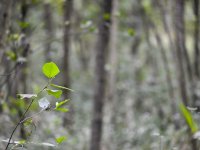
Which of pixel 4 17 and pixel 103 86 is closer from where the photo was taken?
pixel 4 17

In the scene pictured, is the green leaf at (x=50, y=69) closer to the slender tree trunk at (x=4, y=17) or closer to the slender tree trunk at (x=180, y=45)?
the slender tree trunk at (x=4, y=17)

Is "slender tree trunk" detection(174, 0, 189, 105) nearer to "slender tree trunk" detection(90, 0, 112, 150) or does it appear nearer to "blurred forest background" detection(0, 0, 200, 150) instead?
"blurred forest background" detection(0, 0, 200, 150)

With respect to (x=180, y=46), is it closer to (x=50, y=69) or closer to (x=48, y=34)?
(x=50, y=69)

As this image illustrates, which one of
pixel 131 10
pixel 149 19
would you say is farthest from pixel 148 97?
pixel 131 10

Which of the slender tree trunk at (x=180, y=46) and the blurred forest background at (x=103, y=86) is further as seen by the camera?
the slender tree trunk at (x=180, y=46)

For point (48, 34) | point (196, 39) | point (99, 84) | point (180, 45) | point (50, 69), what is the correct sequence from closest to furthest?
point (50, 69), point (180, 45), point (99, 84), point (196, 39), point (48, 34)

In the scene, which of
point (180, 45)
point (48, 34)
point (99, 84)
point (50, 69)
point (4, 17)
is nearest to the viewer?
point (50, 69)

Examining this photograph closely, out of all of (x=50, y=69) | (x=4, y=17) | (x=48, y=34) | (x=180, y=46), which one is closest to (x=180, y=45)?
(x=180, y=46)

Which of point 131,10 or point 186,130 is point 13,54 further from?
point 131,10

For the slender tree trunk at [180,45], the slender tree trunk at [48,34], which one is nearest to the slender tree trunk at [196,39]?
the slender tree trunk at [180,45]

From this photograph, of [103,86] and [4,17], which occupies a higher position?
[4,17]

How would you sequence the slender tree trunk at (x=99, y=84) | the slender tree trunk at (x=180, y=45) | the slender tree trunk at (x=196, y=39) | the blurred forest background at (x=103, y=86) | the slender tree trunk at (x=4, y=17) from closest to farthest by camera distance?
the slender tree trunk at (x=4, y=17) < the blurred forest background at (x=103, y=86) < the slender tree trunk at (x=180, y=45) < the slender tree trunk at (x=99, y=84) < the slender tree trunk at (x=196, y=39)

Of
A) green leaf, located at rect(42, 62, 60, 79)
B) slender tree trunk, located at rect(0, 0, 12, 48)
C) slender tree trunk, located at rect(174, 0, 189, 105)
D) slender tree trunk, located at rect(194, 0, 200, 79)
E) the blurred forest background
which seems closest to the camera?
green leaf, located at rect(42, 62, 60, 79)

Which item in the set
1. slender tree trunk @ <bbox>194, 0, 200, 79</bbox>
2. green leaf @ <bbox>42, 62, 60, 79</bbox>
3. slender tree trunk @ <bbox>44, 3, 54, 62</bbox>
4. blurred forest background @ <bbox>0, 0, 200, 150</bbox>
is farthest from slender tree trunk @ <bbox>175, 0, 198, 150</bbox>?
green leaf @ <bbox>42, 62, 60, 79</bbox>
